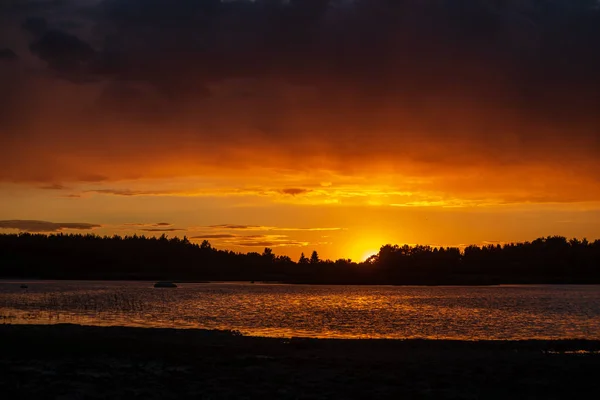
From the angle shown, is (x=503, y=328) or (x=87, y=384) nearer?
(x=87, y=384)

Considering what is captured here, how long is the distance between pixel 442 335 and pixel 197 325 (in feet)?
72.3

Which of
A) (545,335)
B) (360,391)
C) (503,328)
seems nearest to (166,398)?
(360,391)

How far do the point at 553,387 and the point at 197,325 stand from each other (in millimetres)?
38864

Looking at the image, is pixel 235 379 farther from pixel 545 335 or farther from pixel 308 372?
pixel 545 335

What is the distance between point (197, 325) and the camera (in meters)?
56.9

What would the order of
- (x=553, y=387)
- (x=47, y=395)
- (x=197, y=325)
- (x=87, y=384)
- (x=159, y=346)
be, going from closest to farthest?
(x=47, y=395)
(x=87, y=384)
(x=553, y=387)
(x=159, y=346)
(x=197, y=325)

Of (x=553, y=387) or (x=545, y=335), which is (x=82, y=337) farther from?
(x=545, y=335)

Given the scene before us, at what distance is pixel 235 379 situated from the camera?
2378 centimetres

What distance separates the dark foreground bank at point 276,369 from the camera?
70.7 ft

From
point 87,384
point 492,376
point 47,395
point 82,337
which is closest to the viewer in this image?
point 47,395

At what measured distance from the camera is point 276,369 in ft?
86.7

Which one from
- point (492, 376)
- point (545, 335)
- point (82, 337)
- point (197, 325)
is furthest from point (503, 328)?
point (82, 337)

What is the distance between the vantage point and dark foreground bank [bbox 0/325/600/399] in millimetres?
21548

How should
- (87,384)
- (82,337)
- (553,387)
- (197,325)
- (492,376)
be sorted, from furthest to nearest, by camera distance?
(197,325) → (82,337) → (492,376) → (553,387) → (87,384)
